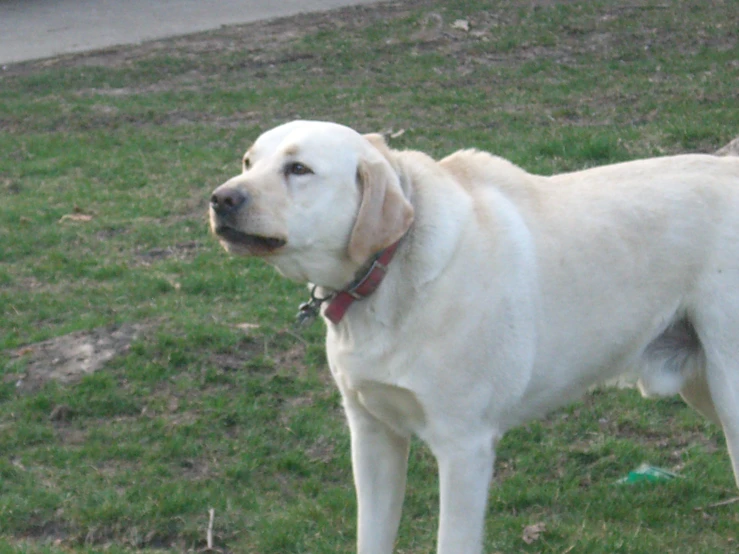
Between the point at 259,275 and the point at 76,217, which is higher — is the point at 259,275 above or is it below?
below

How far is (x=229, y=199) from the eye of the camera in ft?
11.4

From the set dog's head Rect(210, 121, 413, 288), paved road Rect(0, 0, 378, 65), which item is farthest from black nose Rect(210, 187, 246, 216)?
paved road Rect(0, 0, 378, 65)

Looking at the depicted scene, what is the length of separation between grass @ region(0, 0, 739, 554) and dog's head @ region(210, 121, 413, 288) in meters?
1.51

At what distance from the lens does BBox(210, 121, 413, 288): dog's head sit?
349 cm

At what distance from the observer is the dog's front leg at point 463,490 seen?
3.78 m

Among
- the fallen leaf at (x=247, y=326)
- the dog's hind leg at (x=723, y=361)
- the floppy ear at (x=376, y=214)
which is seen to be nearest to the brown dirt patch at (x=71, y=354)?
the fallen leaf at (x=247, y=326)

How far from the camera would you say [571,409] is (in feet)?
18.9

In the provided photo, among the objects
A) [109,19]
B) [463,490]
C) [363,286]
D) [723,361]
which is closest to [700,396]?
[723,361]

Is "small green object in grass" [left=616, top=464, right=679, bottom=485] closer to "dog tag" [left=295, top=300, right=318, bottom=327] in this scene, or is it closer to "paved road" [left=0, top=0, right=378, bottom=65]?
"dog tag" [left=295, top=300, right=318, bottom=327]

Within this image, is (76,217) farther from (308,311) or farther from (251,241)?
(251,241)

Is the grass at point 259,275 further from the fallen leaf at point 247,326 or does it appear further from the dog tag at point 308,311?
the dog tag at point 308,311

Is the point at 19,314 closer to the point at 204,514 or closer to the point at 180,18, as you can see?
the point at 204,514

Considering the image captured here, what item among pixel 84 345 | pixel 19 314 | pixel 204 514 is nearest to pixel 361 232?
pixel 204 514

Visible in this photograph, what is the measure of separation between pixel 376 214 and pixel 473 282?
424 millimetres
